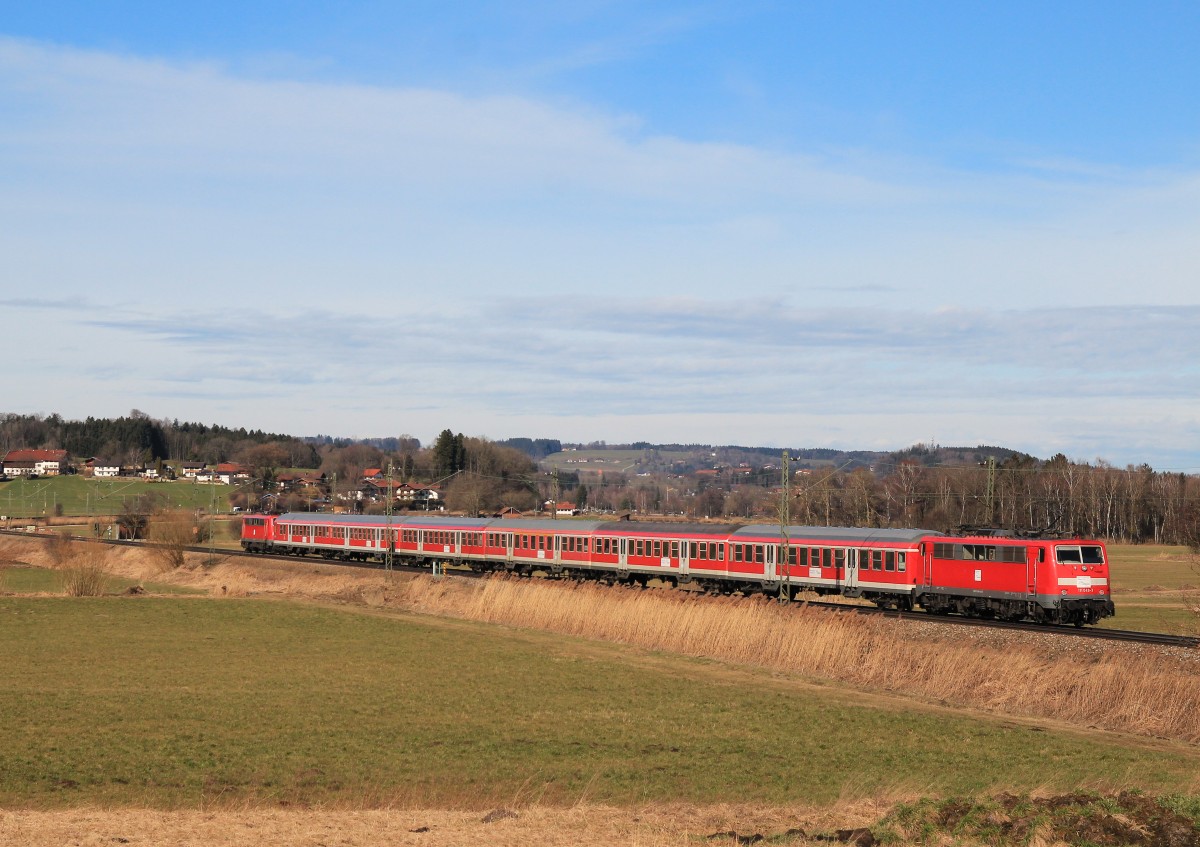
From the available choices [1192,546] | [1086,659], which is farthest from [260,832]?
[1192,546]

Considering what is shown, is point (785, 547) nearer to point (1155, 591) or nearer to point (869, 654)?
point (869, 654)

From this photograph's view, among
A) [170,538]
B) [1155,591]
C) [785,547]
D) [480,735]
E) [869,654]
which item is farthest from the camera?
[170,538]

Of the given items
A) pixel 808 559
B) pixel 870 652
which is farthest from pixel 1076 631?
pixel 808 559

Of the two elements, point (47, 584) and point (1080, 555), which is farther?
point (47, 584)

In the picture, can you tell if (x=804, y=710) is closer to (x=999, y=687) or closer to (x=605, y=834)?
(x=999, y=687)

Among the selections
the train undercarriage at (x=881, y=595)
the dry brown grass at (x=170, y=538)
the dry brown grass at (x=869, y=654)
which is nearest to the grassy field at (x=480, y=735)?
the dry brown grass at (x=869, y=654)

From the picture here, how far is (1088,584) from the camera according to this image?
46.4 metres

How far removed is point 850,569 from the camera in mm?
55000

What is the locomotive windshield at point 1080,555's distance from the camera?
45969mm

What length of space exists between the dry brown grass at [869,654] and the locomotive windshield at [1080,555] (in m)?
8.54

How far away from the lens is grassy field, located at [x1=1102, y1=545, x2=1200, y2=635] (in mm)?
50719

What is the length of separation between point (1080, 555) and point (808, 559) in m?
14.3

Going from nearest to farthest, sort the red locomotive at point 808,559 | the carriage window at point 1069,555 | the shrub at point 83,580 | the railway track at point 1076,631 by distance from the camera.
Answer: the railway track at point 1076,631
the carriage window at point 1069,555
the red locomotive at point 808,559
the shrub at point 83,580

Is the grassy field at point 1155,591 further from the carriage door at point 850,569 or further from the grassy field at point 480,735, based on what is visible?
the grassy field at point 480,735
